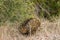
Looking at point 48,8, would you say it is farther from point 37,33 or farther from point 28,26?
point 28,26

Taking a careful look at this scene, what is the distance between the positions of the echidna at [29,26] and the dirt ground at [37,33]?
0.44ft

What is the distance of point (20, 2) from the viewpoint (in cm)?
689

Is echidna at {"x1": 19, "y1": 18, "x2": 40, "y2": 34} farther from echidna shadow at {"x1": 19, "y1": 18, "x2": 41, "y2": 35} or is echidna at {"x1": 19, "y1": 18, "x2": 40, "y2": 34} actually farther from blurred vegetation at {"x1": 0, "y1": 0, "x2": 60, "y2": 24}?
blurred vegetation at {"x1": 0, "y1": 0, "x2": 60, "y2": 24}

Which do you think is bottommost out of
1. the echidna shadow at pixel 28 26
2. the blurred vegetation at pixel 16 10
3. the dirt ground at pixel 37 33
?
the dirt ground at pixel 37 33

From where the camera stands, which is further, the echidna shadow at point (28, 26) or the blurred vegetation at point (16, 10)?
the blurred vegetation at point (16, 10)

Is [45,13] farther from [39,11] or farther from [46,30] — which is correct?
[46,30]

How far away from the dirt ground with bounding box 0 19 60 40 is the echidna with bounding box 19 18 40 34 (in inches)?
5.3

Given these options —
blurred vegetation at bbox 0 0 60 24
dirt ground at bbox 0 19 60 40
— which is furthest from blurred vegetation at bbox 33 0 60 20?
dirt ground at bbox 0 19 60 40

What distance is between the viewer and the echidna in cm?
632

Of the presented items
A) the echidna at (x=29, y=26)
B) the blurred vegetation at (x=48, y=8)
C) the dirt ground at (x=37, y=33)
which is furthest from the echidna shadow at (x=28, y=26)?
the blurred vegetation at (x=48, y=8)

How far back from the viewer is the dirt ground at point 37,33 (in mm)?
6245

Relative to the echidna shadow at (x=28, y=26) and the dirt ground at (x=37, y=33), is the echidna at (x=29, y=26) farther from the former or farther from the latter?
the dirt ground at (x=37, y=33)

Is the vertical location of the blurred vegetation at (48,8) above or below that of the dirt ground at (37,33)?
above

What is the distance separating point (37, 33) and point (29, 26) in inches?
16.7
